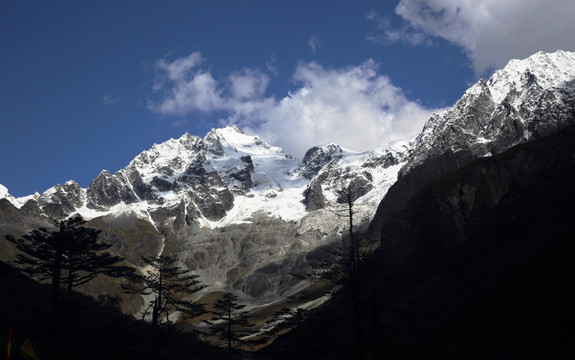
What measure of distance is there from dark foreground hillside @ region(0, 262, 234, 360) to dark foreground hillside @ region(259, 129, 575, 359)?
1033 centimetres

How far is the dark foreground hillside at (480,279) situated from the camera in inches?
2057

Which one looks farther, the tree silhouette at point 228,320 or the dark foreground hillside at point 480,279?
the tree silhouette at point 228,320

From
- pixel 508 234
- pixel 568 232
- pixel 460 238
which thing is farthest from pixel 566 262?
pixel 460 238

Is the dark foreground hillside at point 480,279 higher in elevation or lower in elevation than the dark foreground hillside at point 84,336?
higher

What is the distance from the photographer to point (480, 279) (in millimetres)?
122500

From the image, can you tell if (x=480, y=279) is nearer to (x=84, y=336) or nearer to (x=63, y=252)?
(x=84, y=336)

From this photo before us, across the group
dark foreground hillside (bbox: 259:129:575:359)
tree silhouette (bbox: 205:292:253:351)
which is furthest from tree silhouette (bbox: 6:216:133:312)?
tree silhouette (bbox: 205:292:253:351)

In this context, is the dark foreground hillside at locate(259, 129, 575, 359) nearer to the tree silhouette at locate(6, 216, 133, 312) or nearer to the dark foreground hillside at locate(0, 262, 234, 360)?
the dark foreground hillside at locate(0, 262, 234, 360)

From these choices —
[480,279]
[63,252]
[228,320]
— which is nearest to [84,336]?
[63,252]

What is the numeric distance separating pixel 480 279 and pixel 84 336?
10382 centimetres

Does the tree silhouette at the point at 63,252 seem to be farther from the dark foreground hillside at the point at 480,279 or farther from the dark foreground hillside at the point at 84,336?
the dark foreground hillside at the point at 480,279

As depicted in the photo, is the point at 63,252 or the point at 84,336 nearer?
the point at 63,252

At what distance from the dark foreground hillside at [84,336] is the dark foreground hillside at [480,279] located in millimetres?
10328

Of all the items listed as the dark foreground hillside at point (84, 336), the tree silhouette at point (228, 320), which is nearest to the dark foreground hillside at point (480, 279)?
the tree silhouette at point (228, 320)
